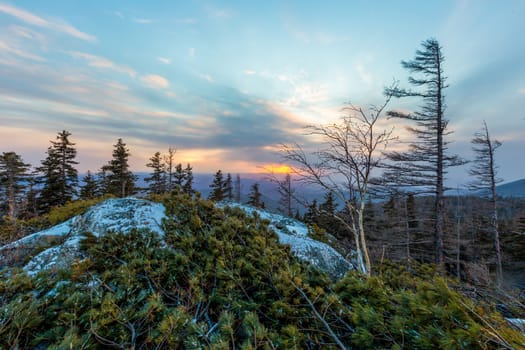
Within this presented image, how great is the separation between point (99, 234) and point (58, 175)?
20321 mm

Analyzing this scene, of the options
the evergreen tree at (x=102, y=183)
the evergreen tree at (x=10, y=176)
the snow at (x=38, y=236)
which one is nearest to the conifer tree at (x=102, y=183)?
the evergreen tree at (x=102, y=183)

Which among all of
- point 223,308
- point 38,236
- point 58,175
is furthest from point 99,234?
point 58,175

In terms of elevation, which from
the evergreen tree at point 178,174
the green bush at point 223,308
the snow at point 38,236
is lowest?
the snow at point 38,236

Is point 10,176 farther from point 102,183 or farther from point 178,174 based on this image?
point 178,174

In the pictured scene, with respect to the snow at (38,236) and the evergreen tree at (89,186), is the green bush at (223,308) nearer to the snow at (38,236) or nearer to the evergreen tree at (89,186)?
the snow at (38,236)

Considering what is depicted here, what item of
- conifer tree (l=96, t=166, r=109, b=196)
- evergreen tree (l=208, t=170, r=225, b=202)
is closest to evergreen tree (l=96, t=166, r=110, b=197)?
conifer tree (l=96, t=166, r=109, b=196)

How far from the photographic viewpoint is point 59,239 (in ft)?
12.5

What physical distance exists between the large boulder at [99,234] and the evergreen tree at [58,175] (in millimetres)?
18174

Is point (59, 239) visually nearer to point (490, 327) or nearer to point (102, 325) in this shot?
point (102, 325)

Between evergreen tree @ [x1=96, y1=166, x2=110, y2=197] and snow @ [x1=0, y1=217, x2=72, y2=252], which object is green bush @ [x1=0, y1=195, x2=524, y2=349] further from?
evergreen tree @ [x1=96, y1=166, x2=110, y2=197]

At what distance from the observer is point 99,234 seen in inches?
135

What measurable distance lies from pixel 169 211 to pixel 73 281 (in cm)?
213

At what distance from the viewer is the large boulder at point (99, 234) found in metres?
3.07

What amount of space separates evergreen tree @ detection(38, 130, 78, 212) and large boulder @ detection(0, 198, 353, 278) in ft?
59.6
